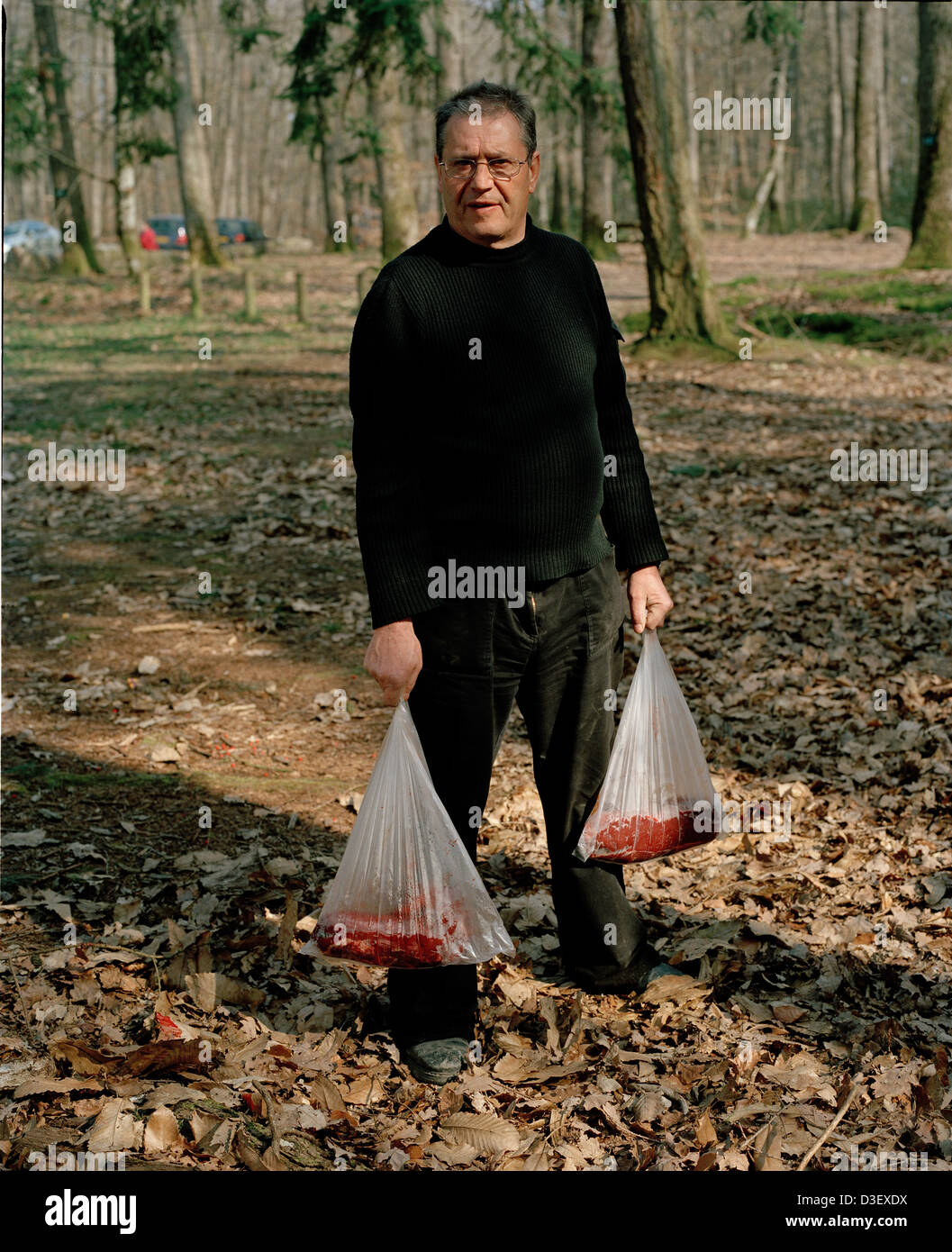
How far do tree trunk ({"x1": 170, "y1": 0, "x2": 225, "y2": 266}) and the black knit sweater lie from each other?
80.3 feet

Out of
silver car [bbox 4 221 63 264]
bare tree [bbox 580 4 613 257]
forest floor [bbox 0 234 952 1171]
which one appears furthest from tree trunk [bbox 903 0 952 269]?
silver car [bbox 4 221 63 264]

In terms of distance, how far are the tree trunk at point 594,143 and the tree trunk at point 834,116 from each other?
56.4ft

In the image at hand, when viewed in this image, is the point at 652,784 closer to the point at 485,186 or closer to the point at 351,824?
the point at 485,186

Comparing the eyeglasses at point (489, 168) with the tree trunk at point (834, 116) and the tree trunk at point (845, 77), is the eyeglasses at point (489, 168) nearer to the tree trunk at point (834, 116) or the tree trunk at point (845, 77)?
the tree trunk at point (845, 77)

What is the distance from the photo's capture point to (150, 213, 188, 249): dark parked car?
38.8 m

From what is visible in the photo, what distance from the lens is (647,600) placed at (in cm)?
334

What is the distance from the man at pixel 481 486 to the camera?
2855mm

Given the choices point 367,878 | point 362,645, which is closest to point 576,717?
point 367,878

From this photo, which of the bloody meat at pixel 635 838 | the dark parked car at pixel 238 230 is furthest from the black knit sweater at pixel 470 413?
the dark parked car at pixel 238 230

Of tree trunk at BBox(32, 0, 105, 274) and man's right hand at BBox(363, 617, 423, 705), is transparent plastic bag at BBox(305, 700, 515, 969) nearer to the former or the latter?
man's right hand at BBox(363, 617, 423, 705)

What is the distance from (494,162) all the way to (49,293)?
25.9m

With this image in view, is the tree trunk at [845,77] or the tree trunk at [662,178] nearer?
the tree trunk at [662,178]

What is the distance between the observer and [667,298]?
43.7ft
